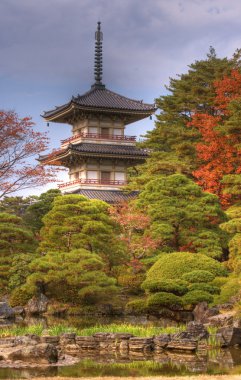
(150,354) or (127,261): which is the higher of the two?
(127,261)

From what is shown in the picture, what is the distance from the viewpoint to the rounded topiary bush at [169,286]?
20.4 metres

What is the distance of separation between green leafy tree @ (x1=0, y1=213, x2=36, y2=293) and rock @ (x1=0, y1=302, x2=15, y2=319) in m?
2.04

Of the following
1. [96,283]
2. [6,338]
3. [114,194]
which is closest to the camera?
[6,338]

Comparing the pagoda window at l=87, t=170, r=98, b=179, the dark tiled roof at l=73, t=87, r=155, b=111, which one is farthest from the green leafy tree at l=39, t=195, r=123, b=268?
the dark tiled roof at l=73, t=87, r=155, b=111

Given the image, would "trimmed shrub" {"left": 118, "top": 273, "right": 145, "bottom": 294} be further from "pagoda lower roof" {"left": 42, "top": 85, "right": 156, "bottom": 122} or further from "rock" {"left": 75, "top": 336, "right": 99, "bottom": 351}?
"pagoda lower roof" {"left": 42, "top": 85, "right": 156, "bottom": 122}

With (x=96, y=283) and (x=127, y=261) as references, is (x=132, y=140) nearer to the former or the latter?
(x=127, y=261)

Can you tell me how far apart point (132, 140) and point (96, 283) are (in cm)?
1717

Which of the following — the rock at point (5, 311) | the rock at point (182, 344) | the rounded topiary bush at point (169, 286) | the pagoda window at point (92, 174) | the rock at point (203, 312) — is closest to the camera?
the rock at point (182, 344)

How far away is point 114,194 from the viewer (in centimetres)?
3709

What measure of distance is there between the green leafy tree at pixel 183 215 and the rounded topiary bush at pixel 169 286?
3.95 m

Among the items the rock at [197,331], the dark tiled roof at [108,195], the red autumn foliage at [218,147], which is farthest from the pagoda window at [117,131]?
the rock at [197,331]

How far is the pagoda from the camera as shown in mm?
37000

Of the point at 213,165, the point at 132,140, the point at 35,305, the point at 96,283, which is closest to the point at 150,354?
the point at 96,283

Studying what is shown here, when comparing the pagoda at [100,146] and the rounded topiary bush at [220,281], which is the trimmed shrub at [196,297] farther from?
the pagoda at [100,146]
